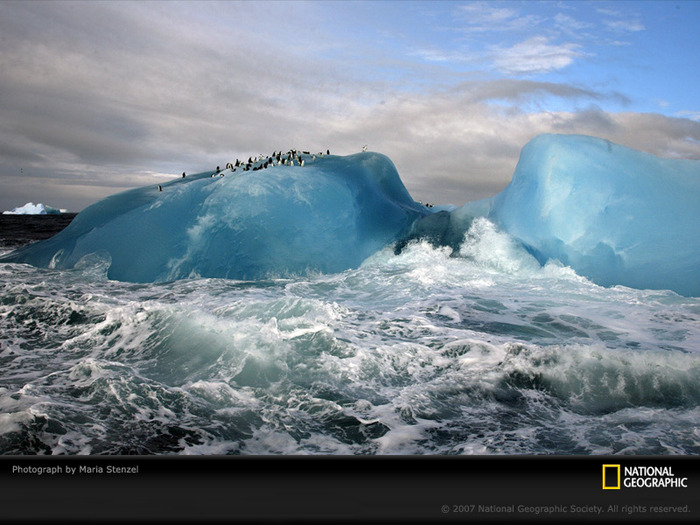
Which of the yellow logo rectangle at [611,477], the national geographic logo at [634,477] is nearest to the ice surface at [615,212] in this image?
the national geographic logo at [634,477]

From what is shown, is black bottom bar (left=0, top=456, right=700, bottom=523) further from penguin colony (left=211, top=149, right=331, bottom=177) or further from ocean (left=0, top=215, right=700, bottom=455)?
penguin colony (left=211, top=149, right=331, bottom=177)

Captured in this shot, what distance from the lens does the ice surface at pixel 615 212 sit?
10.2 m

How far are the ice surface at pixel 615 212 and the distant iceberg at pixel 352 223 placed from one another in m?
0.02

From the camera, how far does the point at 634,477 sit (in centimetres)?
171

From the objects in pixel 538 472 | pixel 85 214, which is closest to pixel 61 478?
pixel 538 472

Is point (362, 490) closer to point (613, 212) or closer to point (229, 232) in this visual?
point (229, 232)

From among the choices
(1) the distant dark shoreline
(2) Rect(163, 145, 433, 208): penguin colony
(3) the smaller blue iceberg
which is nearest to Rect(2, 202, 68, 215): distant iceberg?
(1) the distant dark shoreline

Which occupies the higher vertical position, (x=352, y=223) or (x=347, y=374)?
(x=352, y=223)

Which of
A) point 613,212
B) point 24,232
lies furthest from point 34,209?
point 613,212

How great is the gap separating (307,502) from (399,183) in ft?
51.4

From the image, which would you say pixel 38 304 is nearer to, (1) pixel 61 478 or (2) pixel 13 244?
(1) pixel 61 478

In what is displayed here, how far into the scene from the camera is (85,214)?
1357 cm

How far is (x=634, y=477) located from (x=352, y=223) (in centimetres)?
1160

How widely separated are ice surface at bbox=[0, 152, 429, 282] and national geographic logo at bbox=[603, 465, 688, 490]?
10.3m
